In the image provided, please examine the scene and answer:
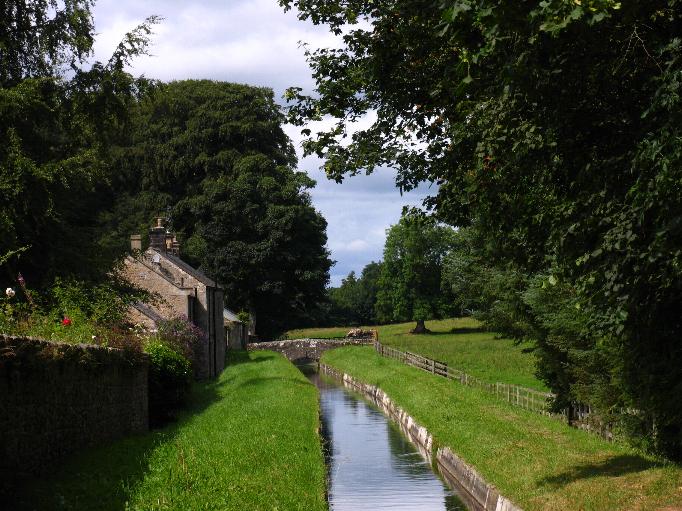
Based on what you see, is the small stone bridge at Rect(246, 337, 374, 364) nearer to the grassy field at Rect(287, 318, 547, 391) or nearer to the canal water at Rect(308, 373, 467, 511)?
the grassy field at Rect(287, 318, 547, 391)

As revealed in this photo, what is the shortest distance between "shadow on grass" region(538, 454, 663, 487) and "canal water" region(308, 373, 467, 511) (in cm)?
276

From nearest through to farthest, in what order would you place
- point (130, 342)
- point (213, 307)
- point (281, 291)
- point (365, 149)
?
point (365, 149) → point (130, 342) → point (213, 307) → point (281, 291)

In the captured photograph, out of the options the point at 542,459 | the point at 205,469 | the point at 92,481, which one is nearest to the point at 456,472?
the point at 542,459

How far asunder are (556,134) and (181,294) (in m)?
28.9

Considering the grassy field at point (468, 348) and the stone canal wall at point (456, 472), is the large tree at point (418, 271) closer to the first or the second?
the grassy field at point (468, 348)

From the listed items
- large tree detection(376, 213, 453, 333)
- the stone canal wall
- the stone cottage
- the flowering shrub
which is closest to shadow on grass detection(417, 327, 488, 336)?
large tree detection(376, 213, 453, 333)

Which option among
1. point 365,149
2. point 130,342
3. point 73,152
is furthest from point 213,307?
point 365,149

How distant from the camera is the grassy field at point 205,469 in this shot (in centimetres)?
1159

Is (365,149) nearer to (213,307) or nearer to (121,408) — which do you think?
(121,408)

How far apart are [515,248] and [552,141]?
4.23 m

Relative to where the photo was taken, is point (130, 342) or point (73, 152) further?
point (73, 152)

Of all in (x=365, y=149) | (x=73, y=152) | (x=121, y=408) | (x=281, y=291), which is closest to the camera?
(x=365, y=149)

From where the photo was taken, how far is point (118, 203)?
69.1 metres

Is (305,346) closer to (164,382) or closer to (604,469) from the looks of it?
(164,382)
